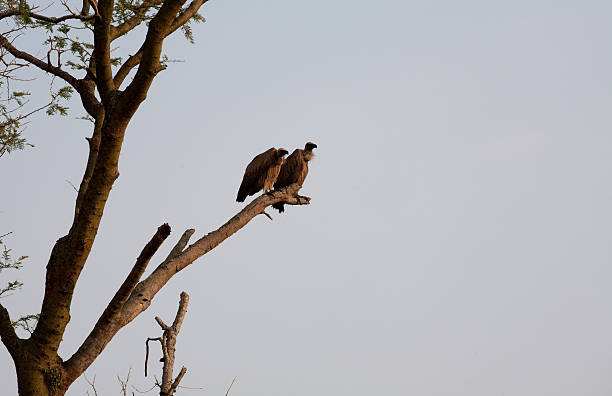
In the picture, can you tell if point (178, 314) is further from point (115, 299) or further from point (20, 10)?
point (20, 10)

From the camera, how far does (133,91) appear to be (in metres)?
4.89

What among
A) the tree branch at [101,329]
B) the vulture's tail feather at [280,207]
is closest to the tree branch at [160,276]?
the tree branch at [101,329]

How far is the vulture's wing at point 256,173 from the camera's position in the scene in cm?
1156

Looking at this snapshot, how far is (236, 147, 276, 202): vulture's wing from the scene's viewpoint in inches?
455

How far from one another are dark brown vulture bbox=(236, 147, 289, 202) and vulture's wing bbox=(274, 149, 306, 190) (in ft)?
1.30

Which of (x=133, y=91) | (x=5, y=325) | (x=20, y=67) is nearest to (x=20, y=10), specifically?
(x=20, y=67)

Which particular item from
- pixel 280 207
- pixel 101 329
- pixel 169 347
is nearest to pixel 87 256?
pixel 101 329

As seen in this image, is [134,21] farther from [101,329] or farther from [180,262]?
[101,329]

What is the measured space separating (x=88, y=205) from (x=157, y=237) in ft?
2.38

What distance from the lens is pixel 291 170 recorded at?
39.6 ft

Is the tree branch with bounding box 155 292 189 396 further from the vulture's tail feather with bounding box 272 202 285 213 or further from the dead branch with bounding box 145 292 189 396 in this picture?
the vulture's tail feather with bounding box 272 202 285 213

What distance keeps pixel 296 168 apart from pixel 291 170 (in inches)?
3.9

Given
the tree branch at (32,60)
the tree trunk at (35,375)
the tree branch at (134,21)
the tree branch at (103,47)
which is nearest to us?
the tree trunk at (35,375)

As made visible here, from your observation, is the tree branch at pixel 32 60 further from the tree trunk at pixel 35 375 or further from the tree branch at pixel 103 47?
the tree trunk at pixel 35 375
